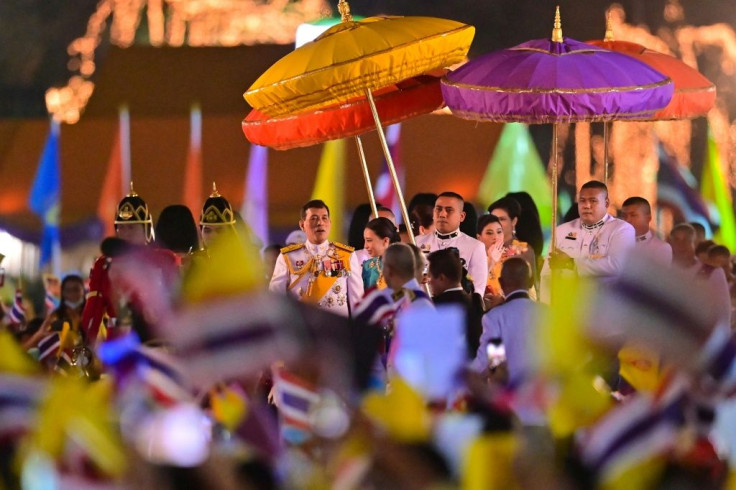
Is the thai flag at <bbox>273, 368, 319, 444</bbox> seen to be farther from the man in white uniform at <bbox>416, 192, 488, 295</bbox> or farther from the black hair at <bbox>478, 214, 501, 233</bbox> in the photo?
the black hair at <bbox>478, 214, 501, 233</bbox>

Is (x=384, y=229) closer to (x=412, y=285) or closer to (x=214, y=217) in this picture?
(x=214, y=217)

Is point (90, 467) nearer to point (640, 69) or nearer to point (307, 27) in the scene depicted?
point (640, 69)

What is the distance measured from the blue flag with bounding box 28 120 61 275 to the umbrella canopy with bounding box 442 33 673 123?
25.7ft

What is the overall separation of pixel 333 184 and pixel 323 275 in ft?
25.3

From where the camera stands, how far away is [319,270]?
25.4 feet

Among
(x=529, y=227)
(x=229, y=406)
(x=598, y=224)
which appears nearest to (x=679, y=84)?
(x=529, y=227)

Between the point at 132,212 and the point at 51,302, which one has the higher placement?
the point at 132,212

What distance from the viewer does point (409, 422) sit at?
10.2ft

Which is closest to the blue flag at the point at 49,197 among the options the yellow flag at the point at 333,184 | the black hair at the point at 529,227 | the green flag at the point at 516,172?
the yellow flag at the point at 333,184

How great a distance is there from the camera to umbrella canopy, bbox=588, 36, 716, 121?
941 cm

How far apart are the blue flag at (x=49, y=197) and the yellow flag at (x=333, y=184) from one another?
2.34 m

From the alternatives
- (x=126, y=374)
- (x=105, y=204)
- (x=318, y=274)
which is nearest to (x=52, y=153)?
(x=105, y=204)

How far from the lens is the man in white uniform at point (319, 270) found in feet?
25.3

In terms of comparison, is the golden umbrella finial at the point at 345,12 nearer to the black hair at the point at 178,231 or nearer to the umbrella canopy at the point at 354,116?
the umbrella canopy at the point at 354,116
